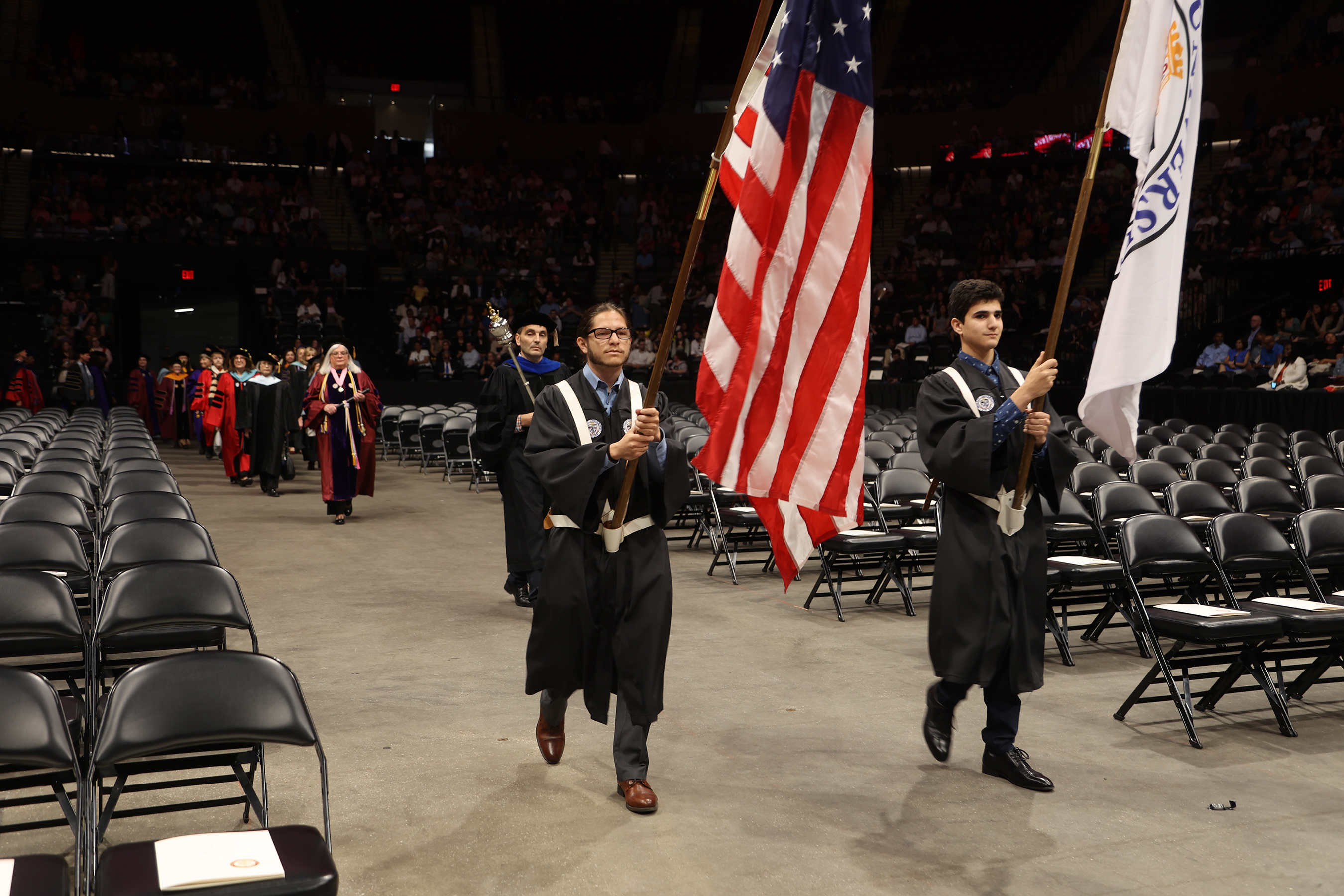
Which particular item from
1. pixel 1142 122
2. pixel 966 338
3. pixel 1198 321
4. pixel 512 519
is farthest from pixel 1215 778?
pixel 1198 321

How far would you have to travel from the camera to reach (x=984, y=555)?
422cm

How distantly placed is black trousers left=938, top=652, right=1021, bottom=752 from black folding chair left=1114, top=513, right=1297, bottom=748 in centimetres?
103

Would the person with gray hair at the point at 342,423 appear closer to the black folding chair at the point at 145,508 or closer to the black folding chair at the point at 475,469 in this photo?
the black folding chair at the point at 475,469

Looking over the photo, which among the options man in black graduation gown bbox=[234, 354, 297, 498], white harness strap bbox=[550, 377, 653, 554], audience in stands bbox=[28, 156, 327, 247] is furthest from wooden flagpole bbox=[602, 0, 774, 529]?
audience in stands bbox=[28, 156, 327, 247]

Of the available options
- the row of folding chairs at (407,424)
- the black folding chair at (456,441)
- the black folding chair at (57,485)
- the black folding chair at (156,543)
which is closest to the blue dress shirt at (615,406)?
the black folding chair at (156,543)

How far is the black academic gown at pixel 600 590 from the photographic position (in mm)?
3994

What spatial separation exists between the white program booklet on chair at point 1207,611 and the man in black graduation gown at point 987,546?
114 centimetres

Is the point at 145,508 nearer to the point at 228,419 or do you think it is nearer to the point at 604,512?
the point at 604,512

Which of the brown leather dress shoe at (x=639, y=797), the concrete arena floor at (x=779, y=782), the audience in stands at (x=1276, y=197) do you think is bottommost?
the concrete arena floor at (x=779, y=782)

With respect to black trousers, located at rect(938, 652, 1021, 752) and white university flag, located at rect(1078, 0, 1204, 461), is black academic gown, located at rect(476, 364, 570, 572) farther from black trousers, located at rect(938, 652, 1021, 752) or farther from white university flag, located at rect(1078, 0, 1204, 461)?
white university flag, located at rect(1078, 0, 1204, 461)

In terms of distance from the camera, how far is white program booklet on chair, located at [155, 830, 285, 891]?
2469 mm

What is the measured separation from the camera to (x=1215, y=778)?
4.34 metres

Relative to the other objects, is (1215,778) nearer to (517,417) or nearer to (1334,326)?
(517,417)

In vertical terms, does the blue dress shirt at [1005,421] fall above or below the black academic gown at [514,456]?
above
